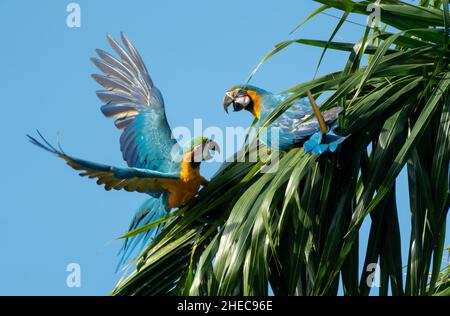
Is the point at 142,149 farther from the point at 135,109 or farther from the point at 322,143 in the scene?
the point at 322,143

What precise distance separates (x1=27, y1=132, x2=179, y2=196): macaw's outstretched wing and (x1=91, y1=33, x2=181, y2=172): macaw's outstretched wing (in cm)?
14

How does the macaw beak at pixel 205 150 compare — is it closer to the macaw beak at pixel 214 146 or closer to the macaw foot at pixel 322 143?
the macaw beak at pixel 214 146

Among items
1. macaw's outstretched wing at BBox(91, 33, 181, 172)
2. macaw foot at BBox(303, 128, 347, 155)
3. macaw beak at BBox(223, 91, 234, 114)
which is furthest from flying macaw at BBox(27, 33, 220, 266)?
macaw foot at BBox(303, 128, 347, 155)

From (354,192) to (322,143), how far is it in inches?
9.7

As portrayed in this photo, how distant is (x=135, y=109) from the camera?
527cm

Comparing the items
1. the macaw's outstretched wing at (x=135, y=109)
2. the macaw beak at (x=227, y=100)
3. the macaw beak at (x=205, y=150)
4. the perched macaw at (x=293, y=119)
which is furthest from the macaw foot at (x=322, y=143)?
the macaw beak at (x=227, y=100)

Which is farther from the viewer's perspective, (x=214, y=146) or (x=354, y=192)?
(x=214, y=146)

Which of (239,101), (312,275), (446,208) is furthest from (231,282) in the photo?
(239,101)

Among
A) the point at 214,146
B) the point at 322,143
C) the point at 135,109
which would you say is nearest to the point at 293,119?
the point at 322,143

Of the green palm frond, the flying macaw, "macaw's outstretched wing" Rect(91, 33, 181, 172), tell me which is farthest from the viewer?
"macaw's outstretched wing" Rect(91, 33, 181, 172)

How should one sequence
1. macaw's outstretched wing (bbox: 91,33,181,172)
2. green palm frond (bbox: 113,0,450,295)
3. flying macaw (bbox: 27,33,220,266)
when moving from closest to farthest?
green palm frond (bbox: 113,0,450,295) → flying macaw (bbox: 27,33,220,266) → macaw's outstretched wing (bbox: 91,33,181,172)

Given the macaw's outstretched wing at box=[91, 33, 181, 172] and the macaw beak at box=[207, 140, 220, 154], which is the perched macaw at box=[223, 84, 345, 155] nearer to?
the macaw beak at box=[207, 140, 220, 154]

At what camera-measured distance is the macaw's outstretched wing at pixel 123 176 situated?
4.23 m

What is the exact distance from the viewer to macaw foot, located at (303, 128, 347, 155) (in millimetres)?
4113
